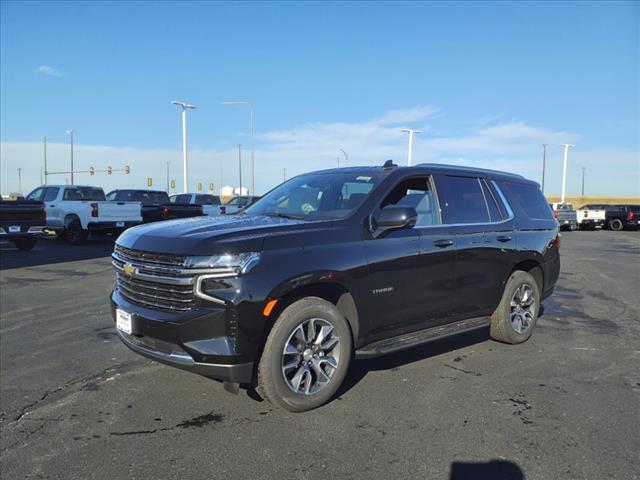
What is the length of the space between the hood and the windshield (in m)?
0.40

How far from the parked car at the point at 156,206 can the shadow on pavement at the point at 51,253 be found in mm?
2281

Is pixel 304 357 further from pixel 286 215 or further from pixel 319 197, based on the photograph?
pixel 319 197

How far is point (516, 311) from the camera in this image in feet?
19.0

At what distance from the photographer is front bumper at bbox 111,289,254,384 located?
3.51 meters

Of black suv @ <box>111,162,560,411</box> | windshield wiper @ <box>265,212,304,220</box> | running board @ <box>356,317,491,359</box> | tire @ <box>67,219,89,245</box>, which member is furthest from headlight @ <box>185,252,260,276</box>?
tire @ <box>67,219,89,245</box>

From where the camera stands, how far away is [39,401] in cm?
424

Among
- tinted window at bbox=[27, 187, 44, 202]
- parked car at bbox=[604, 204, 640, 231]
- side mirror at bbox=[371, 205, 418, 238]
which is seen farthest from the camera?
parked car at bbox=[604, 204, 640, 231]

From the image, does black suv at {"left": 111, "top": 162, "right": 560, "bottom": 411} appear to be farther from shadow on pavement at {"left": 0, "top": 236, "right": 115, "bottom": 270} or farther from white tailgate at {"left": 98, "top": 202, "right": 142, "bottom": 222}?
white tailgate at {"left": 98, "top": 202, "right": 142, "bottom": 222}

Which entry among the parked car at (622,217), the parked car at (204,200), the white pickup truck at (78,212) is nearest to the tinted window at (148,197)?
the parked car at (204,200)

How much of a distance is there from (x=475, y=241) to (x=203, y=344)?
2.96m

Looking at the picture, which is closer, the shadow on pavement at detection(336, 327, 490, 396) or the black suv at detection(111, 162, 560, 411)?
the black suv at detection(111, 162, 560, 411)

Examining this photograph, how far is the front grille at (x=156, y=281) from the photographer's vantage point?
11.9 ft

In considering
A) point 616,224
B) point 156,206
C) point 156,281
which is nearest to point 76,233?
point 156,206

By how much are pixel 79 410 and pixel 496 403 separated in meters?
3.31
